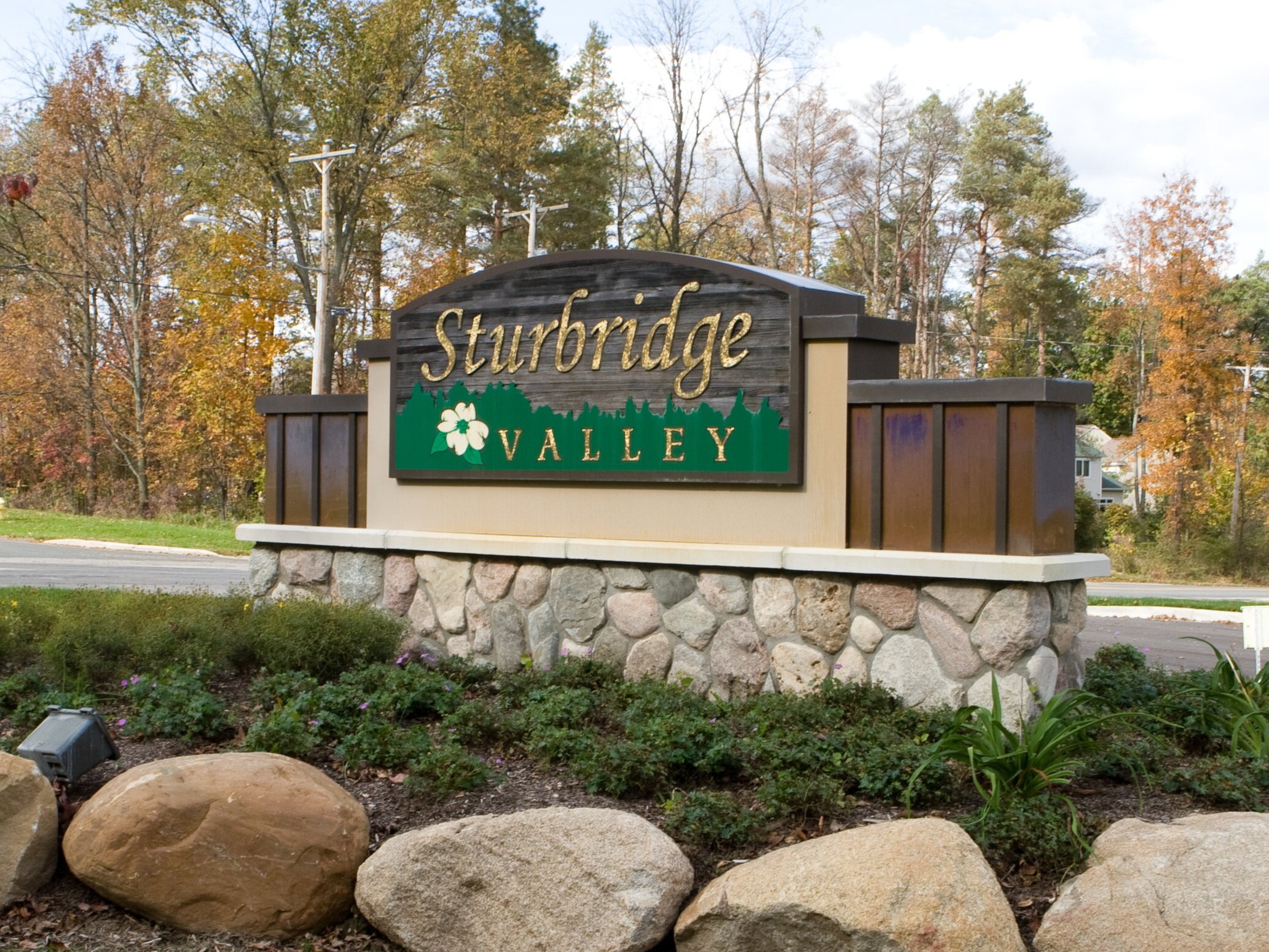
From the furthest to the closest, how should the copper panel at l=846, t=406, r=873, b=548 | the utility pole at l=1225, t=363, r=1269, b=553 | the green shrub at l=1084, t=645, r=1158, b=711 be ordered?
1. the utility pole at l=1225, t=363, r=1269, b=553
2. the copper panel at l=846, t=406, r=873, b=548
3. the green shrub at l=1084, t=645, r=1158, b=711

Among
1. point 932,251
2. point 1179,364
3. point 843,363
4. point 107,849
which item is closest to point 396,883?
point 107,849

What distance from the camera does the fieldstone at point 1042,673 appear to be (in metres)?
6.46

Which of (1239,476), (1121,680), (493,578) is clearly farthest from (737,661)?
(1239,476)

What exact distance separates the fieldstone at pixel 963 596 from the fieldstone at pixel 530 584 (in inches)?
106

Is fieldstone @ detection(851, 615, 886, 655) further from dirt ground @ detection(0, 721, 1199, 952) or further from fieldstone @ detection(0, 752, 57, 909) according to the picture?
fieldstone @ detection(0, 752, 57, 909)

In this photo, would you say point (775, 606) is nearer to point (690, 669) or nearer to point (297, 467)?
point (690, 669)

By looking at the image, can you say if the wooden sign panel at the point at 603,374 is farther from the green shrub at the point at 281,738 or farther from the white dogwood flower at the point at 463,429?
the green shrub at the point at 281,738

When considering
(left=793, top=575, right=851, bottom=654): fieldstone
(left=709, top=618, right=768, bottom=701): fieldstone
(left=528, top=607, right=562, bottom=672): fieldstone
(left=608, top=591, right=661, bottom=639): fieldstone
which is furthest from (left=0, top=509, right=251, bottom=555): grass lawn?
(left=793, top=575, right=851, bottom=654): fieldstone

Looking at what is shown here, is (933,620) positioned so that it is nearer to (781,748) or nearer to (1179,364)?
(781,748)

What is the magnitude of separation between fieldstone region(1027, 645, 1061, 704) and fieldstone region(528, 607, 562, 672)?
305cm

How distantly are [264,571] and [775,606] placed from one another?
4.37 meters

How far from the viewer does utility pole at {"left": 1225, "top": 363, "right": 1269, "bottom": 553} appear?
93.0 ft

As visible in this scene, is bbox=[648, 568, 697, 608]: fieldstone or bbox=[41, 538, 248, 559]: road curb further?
bbox=[41, 538, 248, 559]: road curb


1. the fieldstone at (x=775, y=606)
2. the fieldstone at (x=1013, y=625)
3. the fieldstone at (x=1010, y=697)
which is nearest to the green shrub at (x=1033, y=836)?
the fieldstone at (x=1010, y=697)
